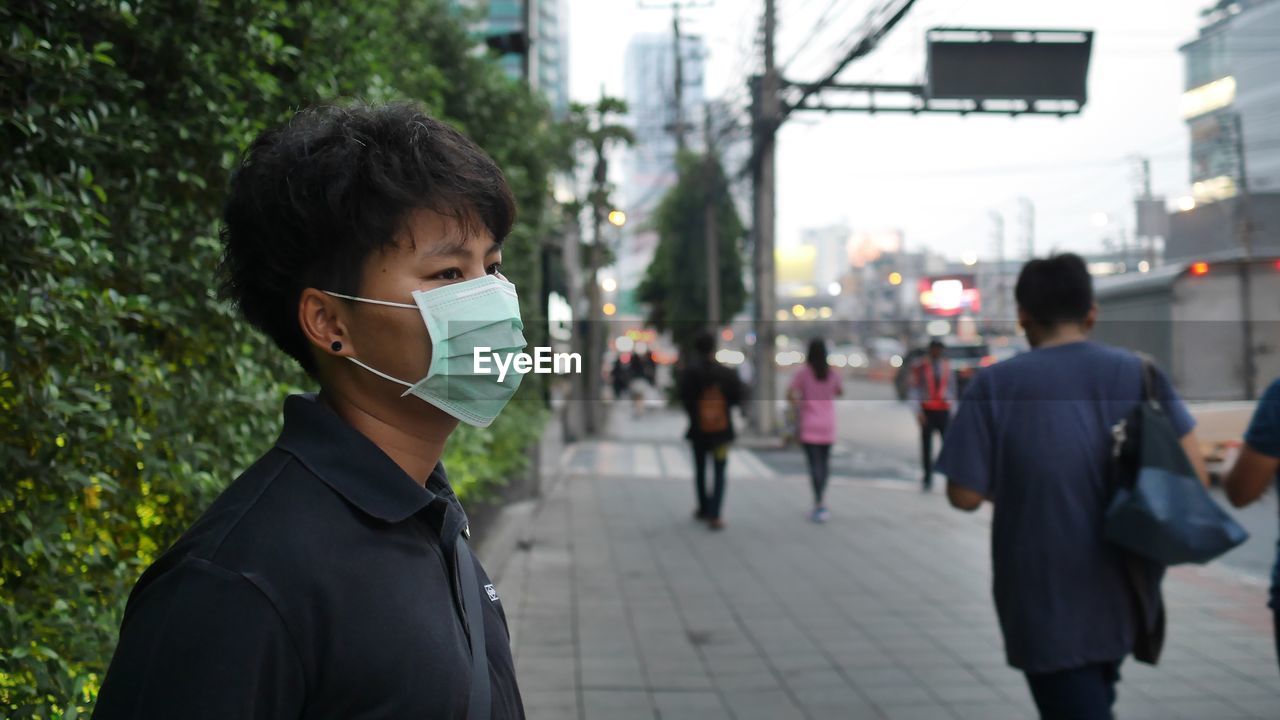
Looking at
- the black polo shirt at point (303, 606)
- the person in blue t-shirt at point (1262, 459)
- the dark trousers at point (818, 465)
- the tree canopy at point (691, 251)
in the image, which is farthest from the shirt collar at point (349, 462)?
the tree canopy at point (691, 251)

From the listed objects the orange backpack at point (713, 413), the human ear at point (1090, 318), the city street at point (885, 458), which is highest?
the human ear at point (1090, 318)

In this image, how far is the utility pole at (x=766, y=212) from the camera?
16.7m

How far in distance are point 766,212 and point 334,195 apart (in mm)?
17355

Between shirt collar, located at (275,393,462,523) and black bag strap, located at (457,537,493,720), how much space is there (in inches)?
5.8

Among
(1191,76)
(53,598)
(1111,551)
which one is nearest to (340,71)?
(53,598)

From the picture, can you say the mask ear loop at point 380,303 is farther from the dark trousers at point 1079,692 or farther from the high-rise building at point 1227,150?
the high-rise building at point 1227,150

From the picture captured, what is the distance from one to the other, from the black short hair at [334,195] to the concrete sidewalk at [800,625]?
11.8ft

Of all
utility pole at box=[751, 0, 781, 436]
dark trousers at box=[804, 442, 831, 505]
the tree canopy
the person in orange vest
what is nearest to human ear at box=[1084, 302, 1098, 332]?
dark trousers at box=[804, 442, 831, 505]

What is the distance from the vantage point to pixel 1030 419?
3256 mm

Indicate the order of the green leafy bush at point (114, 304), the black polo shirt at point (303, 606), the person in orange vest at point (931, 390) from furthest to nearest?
the person in orange vest at point (931, 390) → the green leafy bush at point (114, 304) → the black polo shirt at point (303, 606)

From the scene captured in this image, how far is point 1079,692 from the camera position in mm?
3045

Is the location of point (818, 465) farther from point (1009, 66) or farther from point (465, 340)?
point (465, 340)

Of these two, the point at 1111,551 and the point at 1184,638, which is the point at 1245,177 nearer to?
the point at 1184,638

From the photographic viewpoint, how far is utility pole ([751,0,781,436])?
16.7 metres
